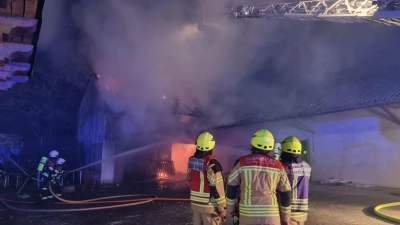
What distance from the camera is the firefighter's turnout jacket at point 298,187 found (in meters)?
3.52

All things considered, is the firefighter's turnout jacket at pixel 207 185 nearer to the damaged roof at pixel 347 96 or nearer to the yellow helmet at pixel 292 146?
the yellow helmet at pixel 292 146

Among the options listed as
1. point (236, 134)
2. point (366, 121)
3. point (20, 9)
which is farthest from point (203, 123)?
point (20, 9)

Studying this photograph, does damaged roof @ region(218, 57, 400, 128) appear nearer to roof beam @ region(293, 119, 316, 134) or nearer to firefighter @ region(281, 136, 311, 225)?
roof beam @ region(293, 119, 316, 134)

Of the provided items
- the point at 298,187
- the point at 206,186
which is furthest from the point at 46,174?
the point at 298,187

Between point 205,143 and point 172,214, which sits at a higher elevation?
point 205,143

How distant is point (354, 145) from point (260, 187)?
9267mm

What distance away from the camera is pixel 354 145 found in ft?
35.5

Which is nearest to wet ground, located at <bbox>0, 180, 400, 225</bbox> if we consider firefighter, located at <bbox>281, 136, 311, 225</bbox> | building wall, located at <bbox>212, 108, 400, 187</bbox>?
building wall, located at <bbox>212, 108, 400, 187</bbox>

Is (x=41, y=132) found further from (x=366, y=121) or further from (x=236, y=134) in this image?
(x=366, y=121)

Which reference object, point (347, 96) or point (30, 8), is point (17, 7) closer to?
point (30, 8)

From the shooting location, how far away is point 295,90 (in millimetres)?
15219

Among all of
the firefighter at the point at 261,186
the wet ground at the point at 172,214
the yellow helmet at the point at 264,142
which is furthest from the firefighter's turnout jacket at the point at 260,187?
the wet ground at the point at 172,214

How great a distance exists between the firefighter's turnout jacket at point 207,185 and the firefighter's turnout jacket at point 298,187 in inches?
33.5

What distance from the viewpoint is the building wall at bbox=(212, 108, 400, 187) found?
9.88 metres
